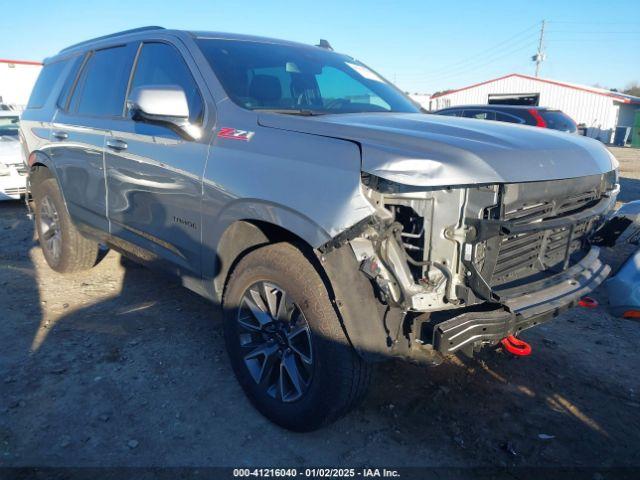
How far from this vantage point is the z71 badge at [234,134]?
8.45ft

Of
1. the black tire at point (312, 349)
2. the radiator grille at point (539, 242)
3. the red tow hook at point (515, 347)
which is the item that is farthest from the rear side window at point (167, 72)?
the red tow hook at point (515, 347)

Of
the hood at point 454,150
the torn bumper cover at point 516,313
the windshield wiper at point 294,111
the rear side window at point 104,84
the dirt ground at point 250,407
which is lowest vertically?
the dirt ground at point 250,407

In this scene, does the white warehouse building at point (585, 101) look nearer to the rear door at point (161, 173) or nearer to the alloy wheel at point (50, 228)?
the alloy wheel at point (50, 228)

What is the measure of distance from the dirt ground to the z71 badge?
1.56 metres

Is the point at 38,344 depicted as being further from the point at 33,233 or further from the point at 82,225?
the point at 33,233

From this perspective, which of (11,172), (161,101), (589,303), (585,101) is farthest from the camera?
(585,101)

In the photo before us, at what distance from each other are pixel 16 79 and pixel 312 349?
38882 mm

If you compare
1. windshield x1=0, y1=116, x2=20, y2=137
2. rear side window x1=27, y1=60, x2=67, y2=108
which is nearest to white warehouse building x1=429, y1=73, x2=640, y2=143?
windshield x1=0, y1=116, x2=20, y2=137

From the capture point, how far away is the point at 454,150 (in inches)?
79.0

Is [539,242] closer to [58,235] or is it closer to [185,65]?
[185,65]

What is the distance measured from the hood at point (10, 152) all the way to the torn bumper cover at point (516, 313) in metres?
8.49

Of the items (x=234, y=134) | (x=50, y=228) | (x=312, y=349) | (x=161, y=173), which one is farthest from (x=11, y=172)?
(x=312, y=349)

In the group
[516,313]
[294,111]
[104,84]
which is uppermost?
[104,84]

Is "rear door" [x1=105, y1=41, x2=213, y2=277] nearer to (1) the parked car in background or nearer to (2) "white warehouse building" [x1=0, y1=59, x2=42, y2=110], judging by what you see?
(1) the parked car in background
